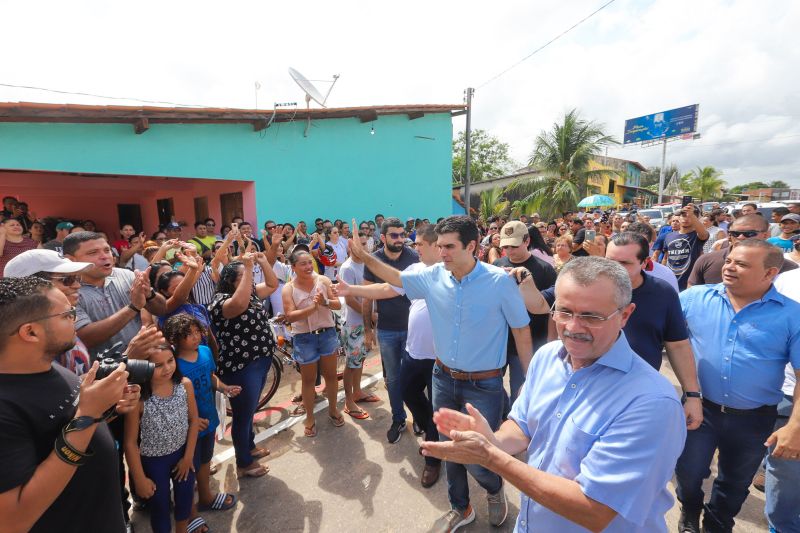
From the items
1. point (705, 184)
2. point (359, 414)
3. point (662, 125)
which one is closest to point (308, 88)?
point (359, 414)

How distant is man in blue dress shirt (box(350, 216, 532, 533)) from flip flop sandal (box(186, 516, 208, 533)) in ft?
5.27

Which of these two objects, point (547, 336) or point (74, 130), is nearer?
point (547, 336)

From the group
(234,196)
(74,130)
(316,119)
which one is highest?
(316,119)

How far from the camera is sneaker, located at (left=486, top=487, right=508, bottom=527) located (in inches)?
103

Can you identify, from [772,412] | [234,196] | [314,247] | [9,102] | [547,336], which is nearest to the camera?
[772,412]

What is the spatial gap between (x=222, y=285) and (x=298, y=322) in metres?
0.83

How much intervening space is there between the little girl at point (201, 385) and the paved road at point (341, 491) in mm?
116

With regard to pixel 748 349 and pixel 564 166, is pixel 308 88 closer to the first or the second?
pixel 748 349

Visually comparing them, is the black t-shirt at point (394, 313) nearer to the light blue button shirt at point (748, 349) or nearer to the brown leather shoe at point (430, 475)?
the brown leather shoe at point (430, 475)

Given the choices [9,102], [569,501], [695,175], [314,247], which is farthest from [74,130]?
[695,175]

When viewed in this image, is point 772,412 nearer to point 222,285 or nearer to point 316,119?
point 222,285

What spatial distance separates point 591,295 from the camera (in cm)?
142

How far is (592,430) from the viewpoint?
53.7 inches

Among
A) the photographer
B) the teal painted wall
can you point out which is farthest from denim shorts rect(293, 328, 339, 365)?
the teal painted wall
